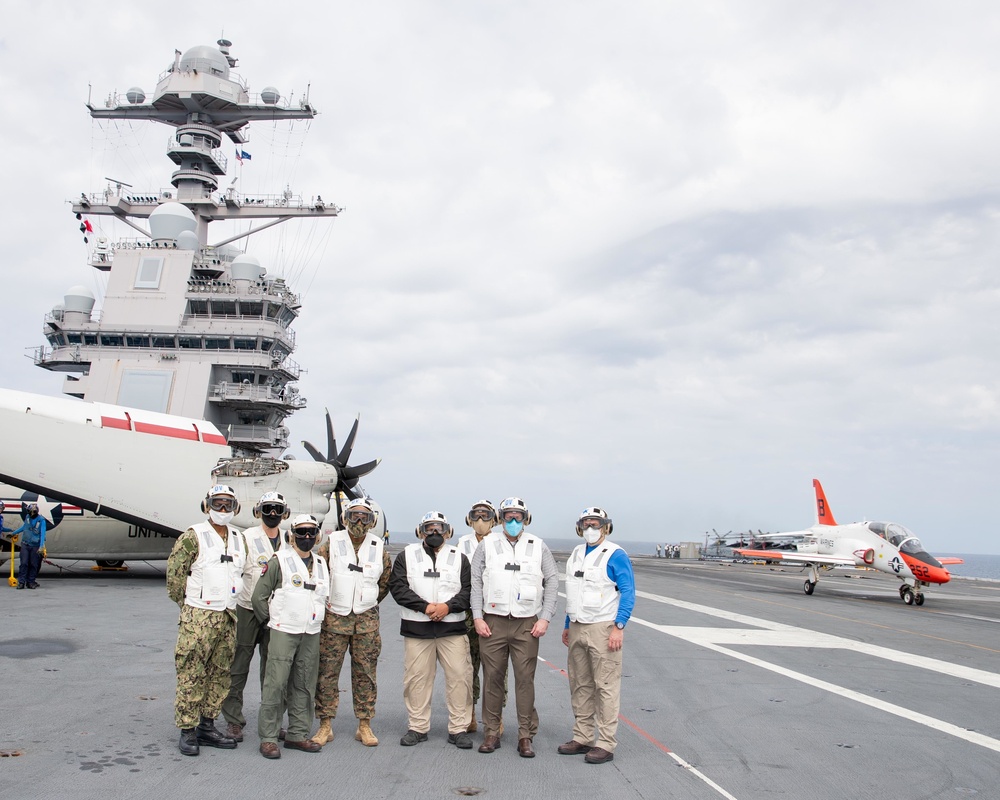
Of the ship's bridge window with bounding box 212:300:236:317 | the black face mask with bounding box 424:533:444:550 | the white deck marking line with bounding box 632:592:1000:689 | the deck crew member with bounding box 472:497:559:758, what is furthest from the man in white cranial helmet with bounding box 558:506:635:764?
the ship's bridge window with bounding box 212:300:236:317

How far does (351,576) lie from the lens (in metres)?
6.73

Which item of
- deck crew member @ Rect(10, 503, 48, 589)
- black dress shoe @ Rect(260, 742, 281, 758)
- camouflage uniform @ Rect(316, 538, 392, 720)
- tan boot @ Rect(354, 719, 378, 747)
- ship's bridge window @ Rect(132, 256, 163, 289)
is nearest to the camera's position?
black dress shoe @ Rect(260, 742, 281, 758)

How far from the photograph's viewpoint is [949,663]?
1190cm

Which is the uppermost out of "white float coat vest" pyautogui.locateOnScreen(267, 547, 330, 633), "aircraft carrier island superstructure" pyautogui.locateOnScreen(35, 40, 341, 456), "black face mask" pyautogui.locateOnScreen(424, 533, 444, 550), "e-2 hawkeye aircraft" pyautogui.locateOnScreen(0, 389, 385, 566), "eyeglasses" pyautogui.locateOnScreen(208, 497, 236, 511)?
"aircraft carrier island superstructure" pyautogui.locateOnScreen(35, 40, 341, 456)

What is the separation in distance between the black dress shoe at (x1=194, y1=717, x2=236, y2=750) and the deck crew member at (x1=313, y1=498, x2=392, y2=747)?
0.78 m

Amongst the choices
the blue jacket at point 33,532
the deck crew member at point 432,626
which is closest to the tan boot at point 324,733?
the deck crew member at point 432,626

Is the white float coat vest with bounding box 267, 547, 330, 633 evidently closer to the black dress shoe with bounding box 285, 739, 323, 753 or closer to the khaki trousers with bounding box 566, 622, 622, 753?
the black dress shoe with bounding box 285, 739, 323, 753

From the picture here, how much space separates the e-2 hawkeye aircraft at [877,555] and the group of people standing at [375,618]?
19.8 meters

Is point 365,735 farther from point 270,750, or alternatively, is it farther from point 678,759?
point 678,759

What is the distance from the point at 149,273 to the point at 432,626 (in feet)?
125

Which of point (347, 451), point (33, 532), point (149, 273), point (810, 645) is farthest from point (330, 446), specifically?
point (149, 273)

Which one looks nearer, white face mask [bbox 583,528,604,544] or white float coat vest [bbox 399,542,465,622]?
white float coat vest [bbox 399,542,465,622]

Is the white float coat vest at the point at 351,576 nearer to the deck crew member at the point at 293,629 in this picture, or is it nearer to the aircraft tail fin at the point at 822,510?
the deck crew member at the point at 293,629

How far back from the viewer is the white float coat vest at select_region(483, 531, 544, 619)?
670cm
